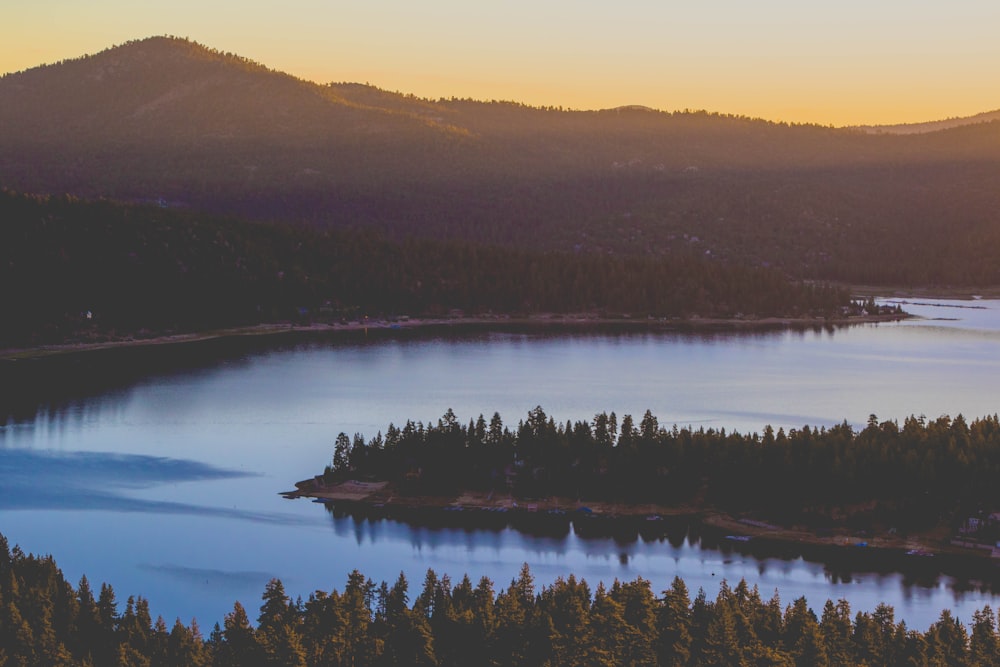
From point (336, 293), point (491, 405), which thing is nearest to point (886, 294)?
point (336, 293)

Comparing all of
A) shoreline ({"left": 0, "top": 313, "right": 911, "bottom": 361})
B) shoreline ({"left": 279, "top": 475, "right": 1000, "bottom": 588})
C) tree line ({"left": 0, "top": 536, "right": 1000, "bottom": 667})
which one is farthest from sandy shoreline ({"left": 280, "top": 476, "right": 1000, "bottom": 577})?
shoreline ({"left": 0, "top": 313, "right": 911, "bottom": 361})

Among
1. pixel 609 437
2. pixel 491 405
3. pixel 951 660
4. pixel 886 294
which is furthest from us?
pixel 886 294

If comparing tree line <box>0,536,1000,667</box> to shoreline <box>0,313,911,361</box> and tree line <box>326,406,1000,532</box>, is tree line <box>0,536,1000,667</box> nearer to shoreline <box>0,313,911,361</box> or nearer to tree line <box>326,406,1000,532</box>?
tree line <box>326,406,1000,532</box>

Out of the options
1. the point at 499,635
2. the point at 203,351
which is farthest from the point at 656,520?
the point at 203,351

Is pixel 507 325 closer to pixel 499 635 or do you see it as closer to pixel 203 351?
pixel 203 351

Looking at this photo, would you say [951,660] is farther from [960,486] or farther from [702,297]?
[702,297]
